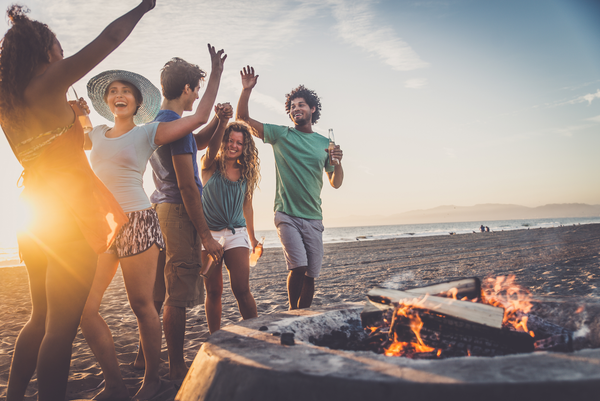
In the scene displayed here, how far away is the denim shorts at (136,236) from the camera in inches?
87.2

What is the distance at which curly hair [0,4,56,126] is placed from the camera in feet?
5.24

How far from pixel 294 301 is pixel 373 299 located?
1360 millimetres

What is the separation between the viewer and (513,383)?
99cm

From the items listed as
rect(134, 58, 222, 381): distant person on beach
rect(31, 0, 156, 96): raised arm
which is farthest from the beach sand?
rect(31, 0, 156, 96): raised arm

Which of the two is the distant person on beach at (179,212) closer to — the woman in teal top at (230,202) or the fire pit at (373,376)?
the woman in teal top at (230,202)

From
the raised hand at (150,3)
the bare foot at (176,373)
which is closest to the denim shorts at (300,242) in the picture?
the bare foot at (176,373)

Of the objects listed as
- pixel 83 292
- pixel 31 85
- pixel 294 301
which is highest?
pixel 31 85

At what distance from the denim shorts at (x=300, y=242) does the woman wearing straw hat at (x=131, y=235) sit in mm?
1355

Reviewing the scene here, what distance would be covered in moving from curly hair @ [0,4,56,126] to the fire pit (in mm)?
1488

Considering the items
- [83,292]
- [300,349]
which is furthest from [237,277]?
[300,349]

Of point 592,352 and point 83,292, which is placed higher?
point 83,292

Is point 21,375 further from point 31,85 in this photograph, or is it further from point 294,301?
point 294,301

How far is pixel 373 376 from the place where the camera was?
3.57 feet

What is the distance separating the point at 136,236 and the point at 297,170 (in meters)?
1.83
